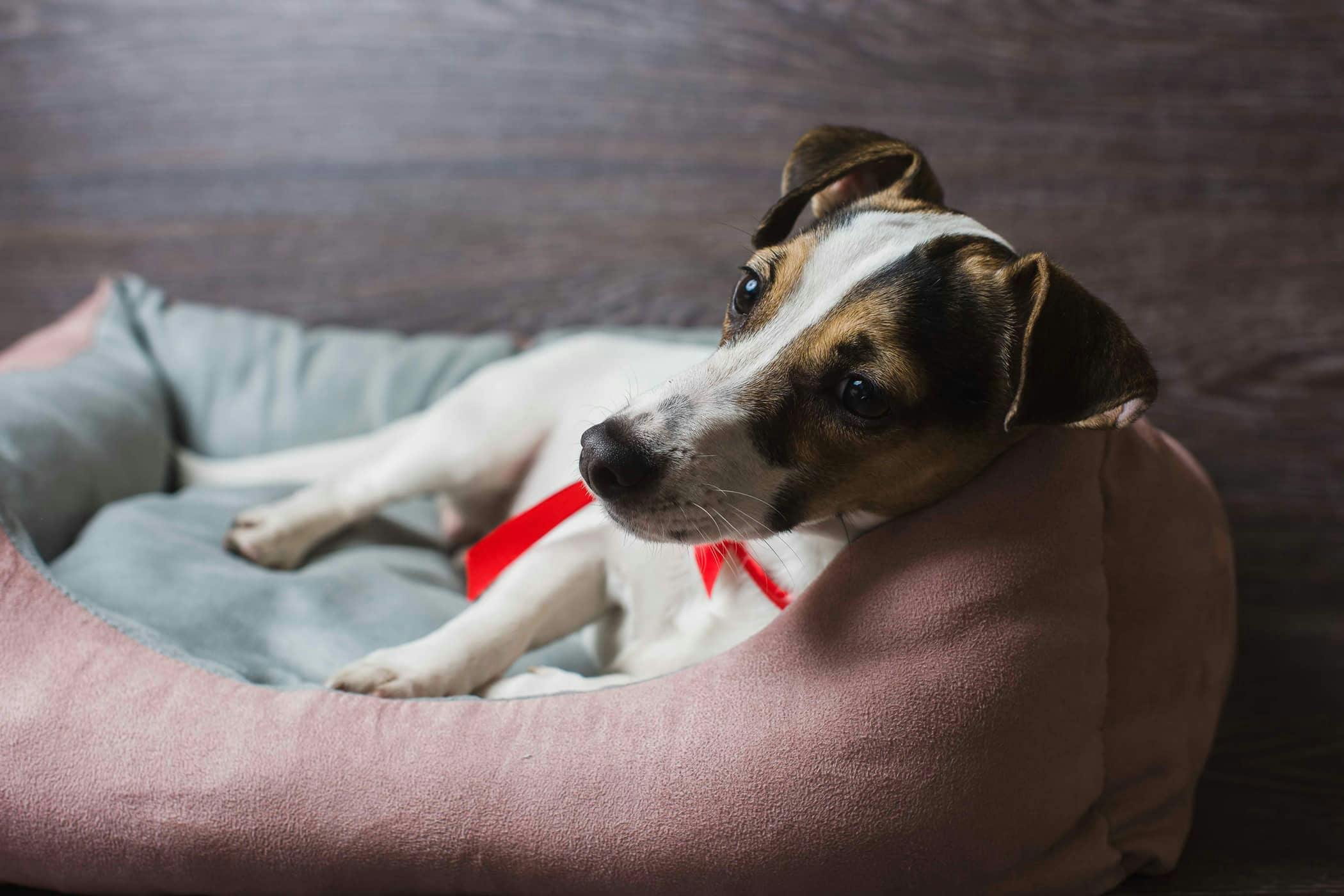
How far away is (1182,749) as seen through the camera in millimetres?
1655

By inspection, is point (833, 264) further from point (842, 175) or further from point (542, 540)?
point (542, 540)

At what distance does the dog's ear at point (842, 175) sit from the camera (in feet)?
5.39

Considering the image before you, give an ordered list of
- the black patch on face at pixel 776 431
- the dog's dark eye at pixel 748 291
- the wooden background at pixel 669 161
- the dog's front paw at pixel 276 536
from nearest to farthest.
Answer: the black patch on face at pixel 776 431
the dog's dark eye at pixel 748 291
the dog's front paw at pixel 276 536
the wooden background at pixel 669 161

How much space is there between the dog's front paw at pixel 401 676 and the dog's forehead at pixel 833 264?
66cm

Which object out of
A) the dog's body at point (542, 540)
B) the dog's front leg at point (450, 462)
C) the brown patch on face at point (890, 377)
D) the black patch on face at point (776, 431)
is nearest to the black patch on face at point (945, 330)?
the brown patch on face at point (890, 377)

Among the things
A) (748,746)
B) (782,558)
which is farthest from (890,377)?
(748,746)

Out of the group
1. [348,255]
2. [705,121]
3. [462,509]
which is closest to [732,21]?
[705,121]

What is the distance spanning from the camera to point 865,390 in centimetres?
136

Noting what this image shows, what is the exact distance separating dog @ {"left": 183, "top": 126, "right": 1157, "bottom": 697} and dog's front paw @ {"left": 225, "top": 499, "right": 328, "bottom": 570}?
1.64ft

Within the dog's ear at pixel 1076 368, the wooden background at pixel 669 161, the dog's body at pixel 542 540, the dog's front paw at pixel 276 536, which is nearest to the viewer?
the dog's ear at pixel 1076 368

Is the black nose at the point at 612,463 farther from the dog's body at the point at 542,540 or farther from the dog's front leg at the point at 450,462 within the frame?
the dog's front leg at the point at 450,462

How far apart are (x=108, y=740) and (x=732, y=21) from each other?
96.1 inches

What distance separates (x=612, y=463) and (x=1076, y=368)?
57 cm

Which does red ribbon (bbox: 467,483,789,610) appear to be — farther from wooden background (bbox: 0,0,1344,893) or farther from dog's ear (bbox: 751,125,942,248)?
wooden background (bbox: 0,0,1344,893)
